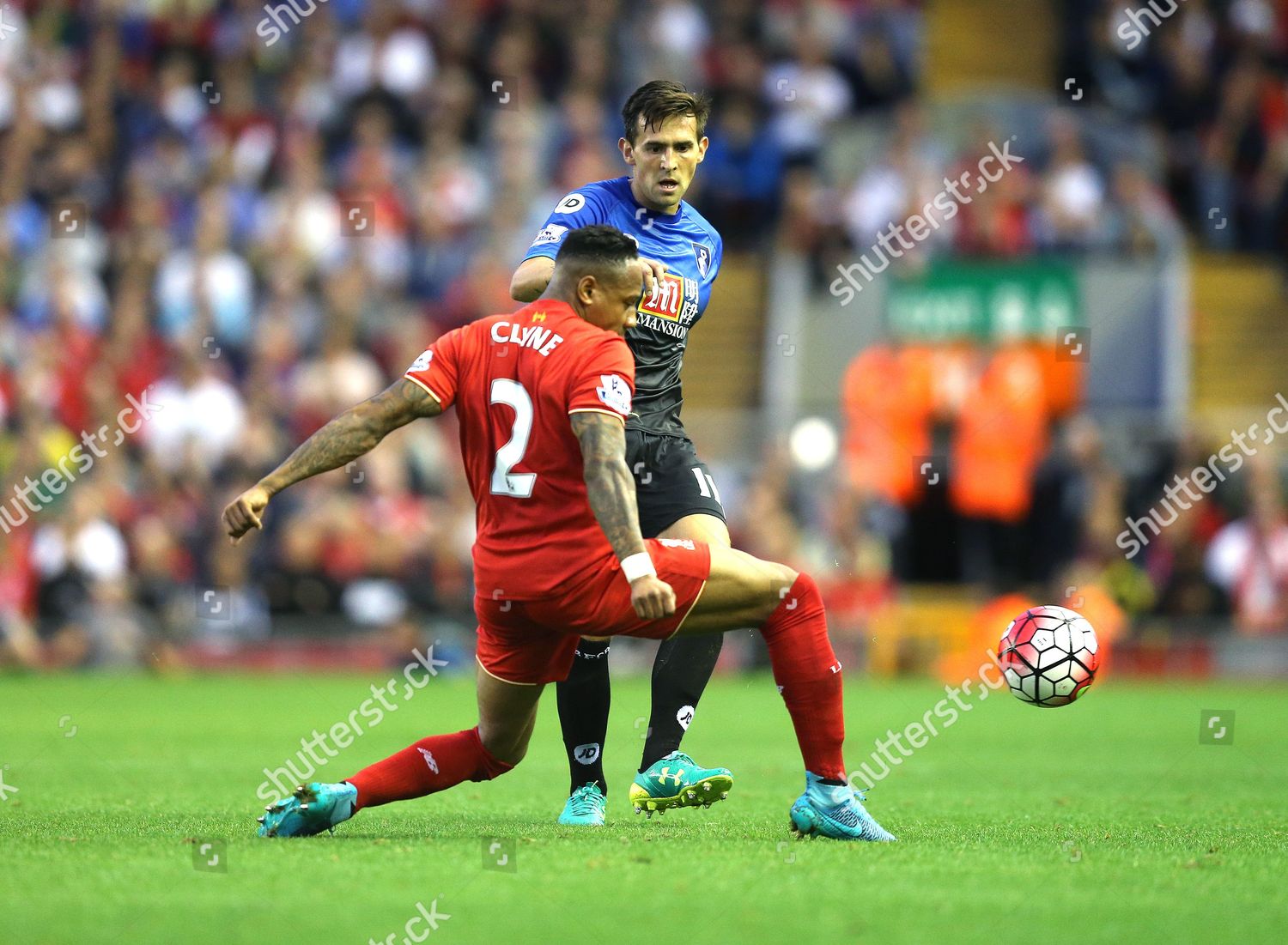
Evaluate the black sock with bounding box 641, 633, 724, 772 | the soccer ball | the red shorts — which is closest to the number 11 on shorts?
the black sock with bounding box 641, 633, 724, 772

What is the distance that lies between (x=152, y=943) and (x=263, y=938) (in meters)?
0.27

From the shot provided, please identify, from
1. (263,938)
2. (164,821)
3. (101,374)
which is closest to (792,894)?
(263,938)

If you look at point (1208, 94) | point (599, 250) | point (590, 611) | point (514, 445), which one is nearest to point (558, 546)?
point (590, 611)

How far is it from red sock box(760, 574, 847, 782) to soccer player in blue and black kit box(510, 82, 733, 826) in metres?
0.64

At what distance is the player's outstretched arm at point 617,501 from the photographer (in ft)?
19.4

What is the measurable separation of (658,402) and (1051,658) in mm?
2155

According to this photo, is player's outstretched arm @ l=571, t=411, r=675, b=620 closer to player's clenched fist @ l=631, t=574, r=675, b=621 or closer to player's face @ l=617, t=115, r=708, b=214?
player's clenched fist @ l=631, t=574, r=675, b=621

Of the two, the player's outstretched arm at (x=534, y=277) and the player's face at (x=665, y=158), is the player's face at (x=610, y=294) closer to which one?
the player's outstretched arm at (x=534, y=277)

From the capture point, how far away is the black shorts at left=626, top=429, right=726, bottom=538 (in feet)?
24.1

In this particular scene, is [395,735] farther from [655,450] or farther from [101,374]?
[101,374]

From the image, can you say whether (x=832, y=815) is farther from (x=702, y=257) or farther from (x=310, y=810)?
(x=702, y=257)

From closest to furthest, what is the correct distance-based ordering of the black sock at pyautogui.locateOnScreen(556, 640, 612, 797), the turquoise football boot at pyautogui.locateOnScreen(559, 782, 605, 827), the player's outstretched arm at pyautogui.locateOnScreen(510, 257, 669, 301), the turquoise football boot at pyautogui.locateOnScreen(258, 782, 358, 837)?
the turquoise football boot at pyautogui.locateOnScreen(258, 782, 358, 837) < the player's outstretched arm at pyautogui.locateOnScreen(510, 257, 669, 301) < the turquoise football boot at pyautogui.locateOnScreen(559, 782, 605, 827) < the black sock at pyautogui.locateOnScreen(556, 640, 612, 797)

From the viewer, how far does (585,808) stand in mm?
7332

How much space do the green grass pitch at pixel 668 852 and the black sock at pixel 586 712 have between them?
10.2 inches
